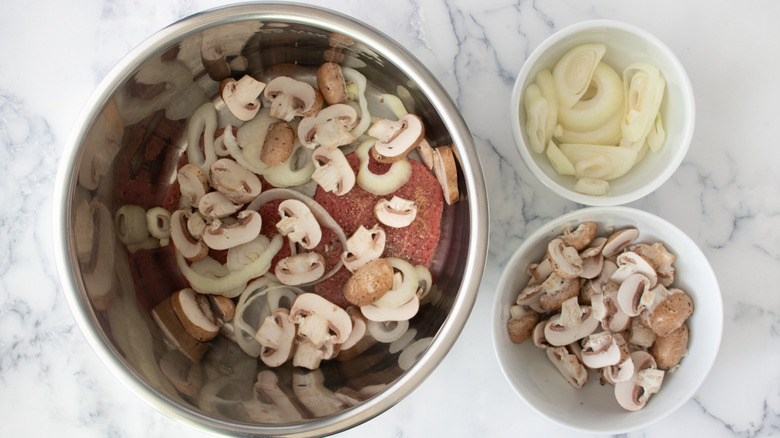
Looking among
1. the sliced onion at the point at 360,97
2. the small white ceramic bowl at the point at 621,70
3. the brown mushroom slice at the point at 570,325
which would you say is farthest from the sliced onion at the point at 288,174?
the brown mushroom slice at the point at 570,325

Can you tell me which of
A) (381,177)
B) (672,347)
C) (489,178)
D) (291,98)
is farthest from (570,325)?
(291,98)

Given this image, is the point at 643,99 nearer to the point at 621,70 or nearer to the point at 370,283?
the point at 621,70

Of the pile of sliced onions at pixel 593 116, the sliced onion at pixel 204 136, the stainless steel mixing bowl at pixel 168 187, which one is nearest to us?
the stainless steel mixing bowl at pixel 168 187

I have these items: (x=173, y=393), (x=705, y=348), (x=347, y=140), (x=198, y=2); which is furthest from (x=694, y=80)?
(x=173, y=393)

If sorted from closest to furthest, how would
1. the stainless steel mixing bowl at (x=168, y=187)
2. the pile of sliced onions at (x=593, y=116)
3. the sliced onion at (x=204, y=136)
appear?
1. the stainless steel mixing bowl at (x=168, y=187)
2. the pile of sliced onions at (x=593, y=116)
3. the sliced onion at (x=204, y=136)

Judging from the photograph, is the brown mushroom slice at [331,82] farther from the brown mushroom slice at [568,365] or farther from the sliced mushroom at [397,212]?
the brown mushroom slice at [568,365]

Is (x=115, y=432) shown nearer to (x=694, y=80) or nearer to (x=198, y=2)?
(x=198, y=2)

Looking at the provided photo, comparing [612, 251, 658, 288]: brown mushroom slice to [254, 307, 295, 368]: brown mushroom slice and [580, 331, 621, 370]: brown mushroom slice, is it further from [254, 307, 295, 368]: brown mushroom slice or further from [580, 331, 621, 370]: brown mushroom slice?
[254, 307, 295, 368]: brown mushroom slice
